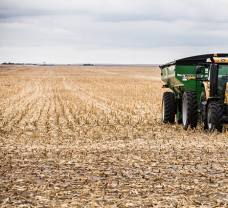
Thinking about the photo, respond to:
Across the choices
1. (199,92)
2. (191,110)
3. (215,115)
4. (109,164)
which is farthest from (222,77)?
(109,164)

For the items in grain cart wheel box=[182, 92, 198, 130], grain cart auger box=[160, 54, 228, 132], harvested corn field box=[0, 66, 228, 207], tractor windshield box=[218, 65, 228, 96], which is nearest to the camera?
harvested corn field box=[0, 66, 228, 207]

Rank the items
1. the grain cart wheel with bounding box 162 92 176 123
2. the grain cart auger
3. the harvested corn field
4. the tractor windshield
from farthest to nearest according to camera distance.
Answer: the grain cart wheel with bounding box 162 92 176 123 < the tractor windshield < the grain cart auger < the harvested corn field

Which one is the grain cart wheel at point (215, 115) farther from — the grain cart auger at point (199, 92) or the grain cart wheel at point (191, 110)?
the grain cart wheel at point (191, 110)

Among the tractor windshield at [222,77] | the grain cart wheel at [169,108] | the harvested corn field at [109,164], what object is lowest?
the harvested corn field at [109,164]

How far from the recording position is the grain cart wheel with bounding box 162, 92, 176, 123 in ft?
64.5

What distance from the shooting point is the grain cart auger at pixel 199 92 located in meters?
16.2

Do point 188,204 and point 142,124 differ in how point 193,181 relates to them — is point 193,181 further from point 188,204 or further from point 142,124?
A: point 142,124

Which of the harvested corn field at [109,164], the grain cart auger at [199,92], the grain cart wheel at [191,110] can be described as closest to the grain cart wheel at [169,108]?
the grain cart auger at [199,92]

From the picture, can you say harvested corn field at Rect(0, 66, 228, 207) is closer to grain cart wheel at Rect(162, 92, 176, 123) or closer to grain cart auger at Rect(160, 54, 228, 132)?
grain cart wheel at Rect(162, 92, 176, 123)

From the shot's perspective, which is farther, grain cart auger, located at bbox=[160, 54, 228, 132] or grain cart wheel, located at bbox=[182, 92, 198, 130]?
grain cart wheel, located at bbox=[182, 92, 198, 130]

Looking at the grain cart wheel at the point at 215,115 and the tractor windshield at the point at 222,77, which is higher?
the tractor windshield at the point at 222,77

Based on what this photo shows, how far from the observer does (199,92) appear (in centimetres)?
1855

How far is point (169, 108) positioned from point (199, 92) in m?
1.51

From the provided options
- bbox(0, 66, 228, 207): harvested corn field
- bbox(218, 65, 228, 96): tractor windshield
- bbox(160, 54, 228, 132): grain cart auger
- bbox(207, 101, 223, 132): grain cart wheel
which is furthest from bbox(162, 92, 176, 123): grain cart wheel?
bbox(207, 101, 223, 132): grain cart wheel
